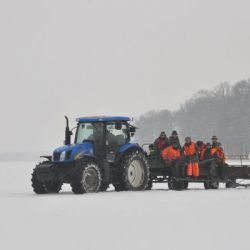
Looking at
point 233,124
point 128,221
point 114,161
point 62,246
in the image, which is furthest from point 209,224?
point 233,124

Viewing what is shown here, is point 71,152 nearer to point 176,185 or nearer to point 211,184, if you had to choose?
point 176,185

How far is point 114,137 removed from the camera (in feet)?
75.9

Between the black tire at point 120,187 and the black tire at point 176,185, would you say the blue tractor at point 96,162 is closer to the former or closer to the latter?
the black tire at point 120,187

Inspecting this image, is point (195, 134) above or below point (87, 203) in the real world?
above

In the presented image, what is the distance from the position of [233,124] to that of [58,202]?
92.1 meters

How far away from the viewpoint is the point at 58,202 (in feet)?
58.9

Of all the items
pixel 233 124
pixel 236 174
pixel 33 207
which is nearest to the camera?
pixel 33 207

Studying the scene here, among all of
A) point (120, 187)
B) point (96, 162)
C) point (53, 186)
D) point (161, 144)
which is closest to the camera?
point (96, 162)

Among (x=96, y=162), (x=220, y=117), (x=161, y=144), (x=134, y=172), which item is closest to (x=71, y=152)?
(x=96, y=162)

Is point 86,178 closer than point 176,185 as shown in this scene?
Yes

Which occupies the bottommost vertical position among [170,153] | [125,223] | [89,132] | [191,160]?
[125,223]

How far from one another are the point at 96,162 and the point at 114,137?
145 centimetres

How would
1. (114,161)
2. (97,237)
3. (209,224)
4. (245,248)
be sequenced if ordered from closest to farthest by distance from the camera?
(245,248), (97,237), (209,224), (114,161)

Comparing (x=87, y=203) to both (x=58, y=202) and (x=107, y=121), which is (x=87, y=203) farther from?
(x=107, y=121)
